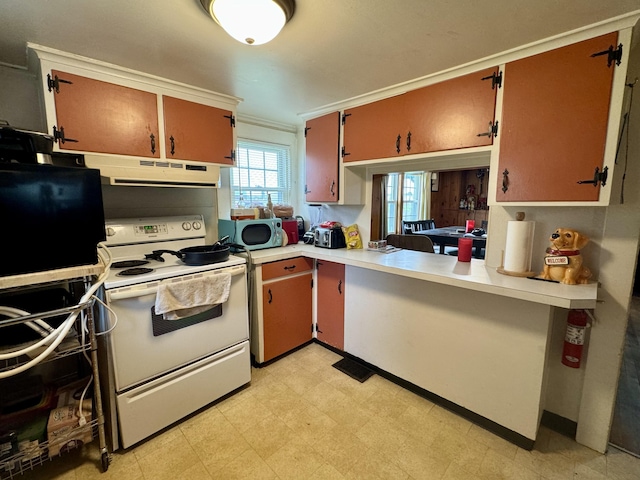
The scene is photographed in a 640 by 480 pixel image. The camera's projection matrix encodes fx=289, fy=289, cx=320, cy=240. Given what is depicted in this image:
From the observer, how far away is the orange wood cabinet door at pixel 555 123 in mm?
1397

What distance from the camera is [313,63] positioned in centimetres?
179

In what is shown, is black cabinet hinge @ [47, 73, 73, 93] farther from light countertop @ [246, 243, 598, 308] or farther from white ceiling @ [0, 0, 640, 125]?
light countertop @ [246, 243, 598, 308]

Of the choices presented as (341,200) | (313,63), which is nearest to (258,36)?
(313,63)

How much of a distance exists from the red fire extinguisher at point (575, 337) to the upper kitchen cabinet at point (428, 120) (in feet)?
3.59

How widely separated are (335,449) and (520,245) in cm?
159

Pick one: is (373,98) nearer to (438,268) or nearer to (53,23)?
(438,268)

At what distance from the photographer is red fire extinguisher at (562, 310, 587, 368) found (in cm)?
158

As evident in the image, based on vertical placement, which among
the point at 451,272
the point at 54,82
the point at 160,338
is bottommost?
the point at 160,338

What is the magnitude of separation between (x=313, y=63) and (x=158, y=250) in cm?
163

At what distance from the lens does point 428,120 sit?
78.4 inches

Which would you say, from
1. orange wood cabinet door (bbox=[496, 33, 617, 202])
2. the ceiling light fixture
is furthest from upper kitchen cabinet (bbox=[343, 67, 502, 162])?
the ceiling light fixture

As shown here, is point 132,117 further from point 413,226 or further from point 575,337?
point 413,226

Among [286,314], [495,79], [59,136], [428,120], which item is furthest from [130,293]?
[495,79]

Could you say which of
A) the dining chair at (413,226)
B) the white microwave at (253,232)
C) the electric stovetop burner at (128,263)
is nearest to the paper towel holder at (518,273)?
the white microwave at (253,232)
